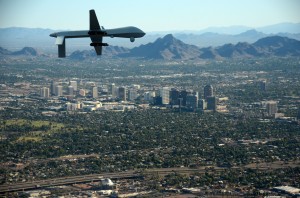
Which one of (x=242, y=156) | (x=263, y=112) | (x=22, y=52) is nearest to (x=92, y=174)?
(x=242, y=156)

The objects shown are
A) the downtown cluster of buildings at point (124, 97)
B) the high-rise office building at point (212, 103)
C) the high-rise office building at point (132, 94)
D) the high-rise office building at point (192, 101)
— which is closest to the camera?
the high-rise office building at point (212, 103)

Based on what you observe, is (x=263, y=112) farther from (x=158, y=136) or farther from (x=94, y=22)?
(x=94, y=22)

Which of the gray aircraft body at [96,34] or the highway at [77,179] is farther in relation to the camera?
the highway at [77,179]

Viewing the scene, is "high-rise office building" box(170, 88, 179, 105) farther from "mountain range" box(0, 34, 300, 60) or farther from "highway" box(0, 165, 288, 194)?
"mountain range" box(0, 34, 300, 60)

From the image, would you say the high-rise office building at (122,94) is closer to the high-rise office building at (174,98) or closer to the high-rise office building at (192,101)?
the high-rise office building at (174,98)

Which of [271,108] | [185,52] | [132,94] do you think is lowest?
[271,108]

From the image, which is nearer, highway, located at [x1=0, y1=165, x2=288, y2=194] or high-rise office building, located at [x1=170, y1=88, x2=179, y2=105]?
highway, located at [x1=0, y1=165, x2=288, y2=194]

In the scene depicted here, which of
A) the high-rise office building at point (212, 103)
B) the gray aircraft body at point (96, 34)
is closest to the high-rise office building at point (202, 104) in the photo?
the high-rise office building at point (212, 103)

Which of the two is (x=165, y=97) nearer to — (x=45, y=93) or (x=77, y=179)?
(x=45, y=93)

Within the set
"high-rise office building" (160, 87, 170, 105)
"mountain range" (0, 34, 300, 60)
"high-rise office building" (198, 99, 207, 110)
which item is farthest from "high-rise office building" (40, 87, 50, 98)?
"mountain range" (0, 34, 300, 60)

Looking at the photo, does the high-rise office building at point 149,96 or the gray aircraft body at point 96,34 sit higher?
the gray aircraft body at point 96,34

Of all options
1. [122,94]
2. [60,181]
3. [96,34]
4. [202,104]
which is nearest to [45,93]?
[122,94]

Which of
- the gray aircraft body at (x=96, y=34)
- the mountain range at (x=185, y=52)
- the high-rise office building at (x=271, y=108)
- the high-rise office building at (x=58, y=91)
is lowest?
the high-rise office building at (x=271, y=108)
